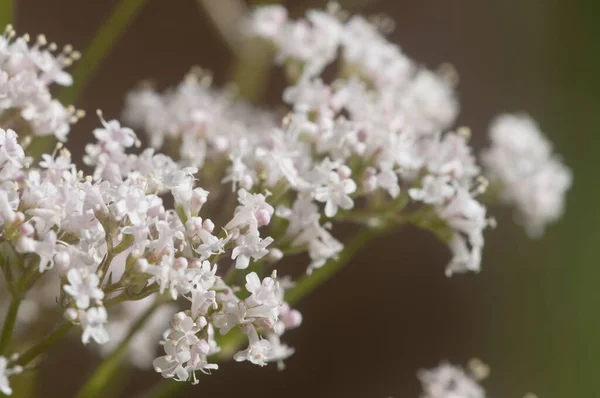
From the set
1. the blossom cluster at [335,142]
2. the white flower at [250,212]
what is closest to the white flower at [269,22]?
the blossom cluster at [335,142]

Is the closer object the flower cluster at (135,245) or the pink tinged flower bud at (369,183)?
the flower cluster at (135,245)

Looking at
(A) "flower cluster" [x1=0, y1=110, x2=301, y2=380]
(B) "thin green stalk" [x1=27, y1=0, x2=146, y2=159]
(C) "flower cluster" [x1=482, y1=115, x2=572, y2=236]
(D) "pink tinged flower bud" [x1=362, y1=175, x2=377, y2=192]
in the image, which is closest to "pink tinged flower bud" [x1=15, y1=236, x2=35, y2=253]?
(A) "flower cluster" [x1=0, y1=110, x2=301, y2=380]

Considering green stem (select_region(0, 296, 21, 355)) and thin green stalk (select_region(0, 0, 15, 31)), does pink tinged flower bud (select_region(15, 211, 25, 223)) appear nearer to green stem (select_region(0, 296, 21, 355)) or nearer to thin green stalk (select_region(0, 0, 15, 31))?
green stem (select_region(0, 296, 21, 355))

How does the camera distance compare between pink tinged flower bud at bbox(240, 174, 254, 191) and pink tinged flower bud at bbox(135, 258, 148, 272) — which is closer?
pink tinged flower bud at bbox(135, 258, 148, 272)

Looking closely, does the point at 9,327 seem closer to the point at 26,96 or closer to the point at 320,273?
the point at 26,96

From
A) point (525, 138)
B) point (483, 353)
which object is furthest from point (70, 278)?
point (483, 353)

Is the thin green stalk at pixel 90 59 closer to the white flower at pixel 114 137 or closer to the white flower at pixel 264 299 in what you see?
the white flower at pixel 114 137
